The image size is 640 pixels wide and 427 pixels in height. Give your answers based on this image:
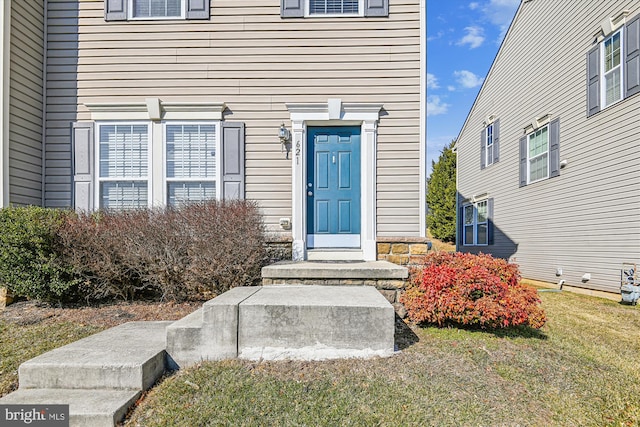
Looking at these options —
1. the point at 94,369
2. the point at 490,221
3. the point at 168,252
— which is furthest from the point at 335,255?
the point at 490,221

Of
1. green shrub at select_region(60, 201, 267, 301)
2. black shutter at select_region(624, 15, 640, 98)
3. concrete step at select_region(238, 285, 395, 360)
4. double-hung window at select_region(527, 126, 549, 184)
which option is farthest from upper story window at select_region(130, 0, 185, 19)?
double-hung window at select_region(527, 126, 549, 184)

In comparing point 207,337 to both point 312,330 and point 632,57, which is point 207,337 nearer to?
point 312,330

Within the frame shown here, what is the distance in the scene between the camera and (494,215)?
35.4 feet

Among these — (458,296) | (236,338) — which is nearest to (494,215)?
(458,296)

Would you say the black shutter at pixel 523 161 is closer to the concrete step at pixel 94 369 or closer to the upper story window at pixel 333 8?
the upper story window at pixel 333 8

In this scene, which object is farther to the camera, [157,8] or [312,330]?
[157,8]

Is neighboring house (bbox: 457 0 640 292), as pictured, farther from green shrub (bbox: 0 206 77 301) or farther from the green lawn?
green shrub (bbox: 0 206 77 301)

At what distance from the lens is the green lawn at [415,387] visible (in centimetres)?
211

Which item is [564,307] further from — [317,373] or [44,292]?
[44,292]

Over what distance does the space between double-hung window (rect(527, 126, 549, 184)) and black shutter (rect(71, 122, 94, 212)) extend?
947cm

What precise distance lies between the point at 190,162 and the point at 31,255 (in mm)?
2266

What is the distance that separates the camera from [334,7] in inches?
205

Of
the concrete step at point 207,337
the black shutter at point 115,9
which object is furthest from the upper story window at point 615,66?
the black shutter at point 115,9

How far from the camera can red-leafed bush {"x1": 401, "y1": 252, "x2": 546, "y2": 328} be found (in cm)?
347
